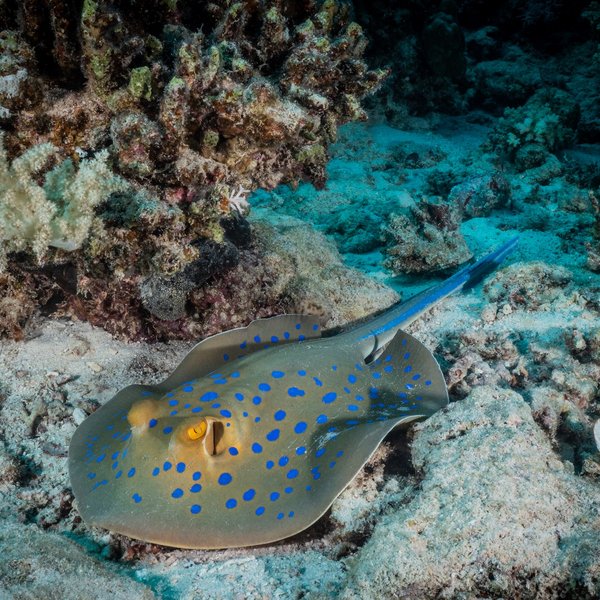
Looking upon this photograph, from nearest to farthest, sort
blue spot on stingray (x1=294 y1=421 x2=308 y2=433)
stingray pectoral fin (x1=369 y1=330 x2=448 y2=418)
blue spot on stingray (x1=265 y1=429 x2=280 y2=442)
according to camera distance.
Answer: blue spot on stingray (x1=265 y1=429 x2=280 y2=442), blue spot on stingray (x1=294 y1=421 x2=308 y2=433), stingray pectoral fin (x1=369 y1=330 x2=448 y2=418)

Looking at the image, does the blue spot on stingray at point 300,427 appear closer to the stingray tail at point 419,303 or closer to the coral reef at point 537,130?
the stingray tail at point 419,303

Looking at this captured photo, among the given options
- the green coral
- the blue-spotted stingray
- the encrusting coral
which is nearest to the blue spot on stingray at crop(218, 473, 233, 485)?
the blue-spotted stingray

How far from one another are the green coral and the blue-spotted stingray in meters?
1.33

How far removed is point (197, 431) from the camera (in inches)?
112

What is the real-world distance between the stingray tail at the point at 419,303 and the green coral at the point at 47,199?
246 cm

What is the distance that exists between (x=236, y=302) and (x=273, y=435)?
Answer: 1.71 meters

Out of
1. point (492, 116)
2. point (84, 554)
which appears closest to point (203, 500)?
point (84, 554)

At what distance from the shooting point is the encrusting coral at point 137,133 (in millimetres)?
3633

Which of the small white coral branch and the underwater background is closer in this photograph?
the underwater background

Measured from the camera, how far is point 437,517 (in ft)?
8.96

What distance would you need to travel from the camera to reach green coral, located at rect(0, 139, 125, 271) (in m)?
3.52

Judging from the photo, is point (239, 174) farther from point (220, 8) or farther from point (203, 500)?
point (203, 500)

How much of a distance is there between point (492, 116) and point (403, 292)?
7.86m

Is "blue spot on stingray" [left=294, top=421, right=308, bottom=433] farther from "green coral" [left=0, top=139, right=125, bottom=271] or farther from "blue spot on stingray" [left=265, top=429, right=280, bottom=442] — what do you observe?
"green coral" [left=0, top=139, right=125, bottom=271]
